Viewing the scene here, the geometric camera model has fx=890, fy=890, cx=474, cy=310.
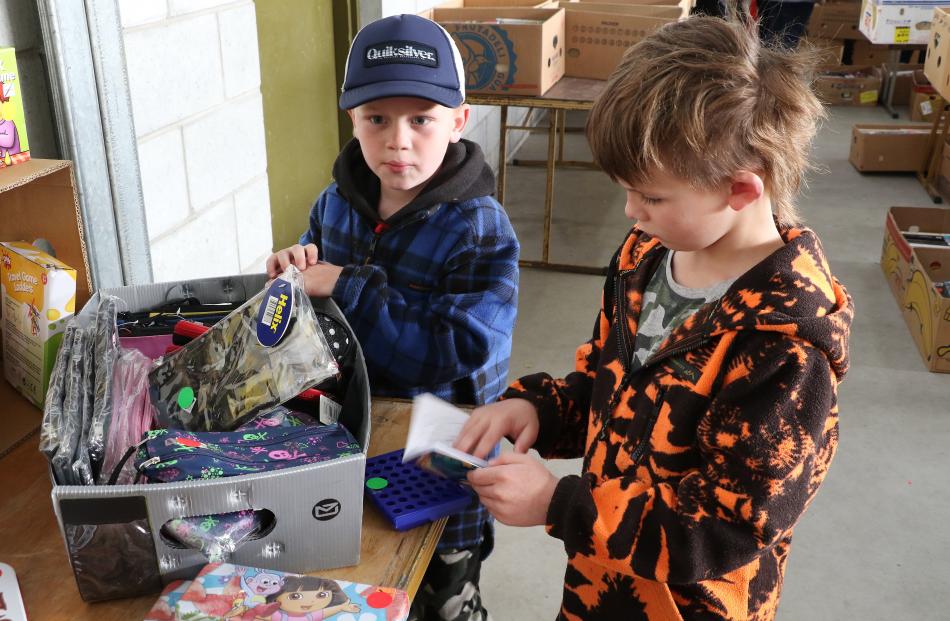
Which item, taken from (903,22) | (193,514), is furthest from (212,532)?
(903,22)

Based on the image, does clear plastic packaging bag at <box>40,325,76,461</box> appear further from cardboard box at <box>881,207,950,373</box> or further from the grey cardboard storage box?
cardboard box at <box>881,207,950,373</box>

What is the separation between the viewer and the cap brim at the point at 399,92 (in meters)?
1.38

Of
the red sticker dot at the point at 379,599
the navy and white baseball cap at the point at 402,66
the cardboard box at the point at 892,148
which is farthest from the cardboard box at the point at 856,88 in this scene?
the red sticker dot at the point at 379,599

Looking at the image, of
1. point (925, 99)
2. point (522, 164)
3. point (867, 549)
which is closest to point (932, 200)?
point (925, 99)

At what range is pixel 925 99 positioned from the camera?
6348mm

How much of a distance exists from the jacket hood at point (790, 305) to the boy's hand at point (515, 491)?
222 mm

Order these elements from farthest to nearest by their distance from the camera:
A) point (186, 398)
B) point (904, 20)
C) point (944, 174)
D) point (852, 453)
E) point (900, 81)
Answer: point (900, 81), point (904, 20), point (944, 174), point (852, 453), point (186, 398)

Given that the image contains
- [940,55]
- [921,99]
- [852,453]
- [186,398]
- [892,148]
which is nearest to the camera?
[186,398]

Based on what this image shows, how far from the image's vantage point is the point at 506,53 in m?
A: 3.83

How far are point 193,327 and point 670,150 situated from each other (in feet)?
2.24

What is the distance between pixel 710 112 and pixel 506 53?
9.90 ft

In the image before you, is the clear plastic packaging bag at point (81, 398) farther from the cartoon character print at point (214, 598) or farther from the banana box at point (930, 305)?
the banana box at point (930, 305)

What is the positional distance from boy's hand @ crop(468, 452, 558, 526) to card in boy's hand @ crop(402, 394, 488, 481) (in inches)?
0.8

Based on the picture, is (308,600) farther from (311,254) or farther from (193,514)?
(311,254)
